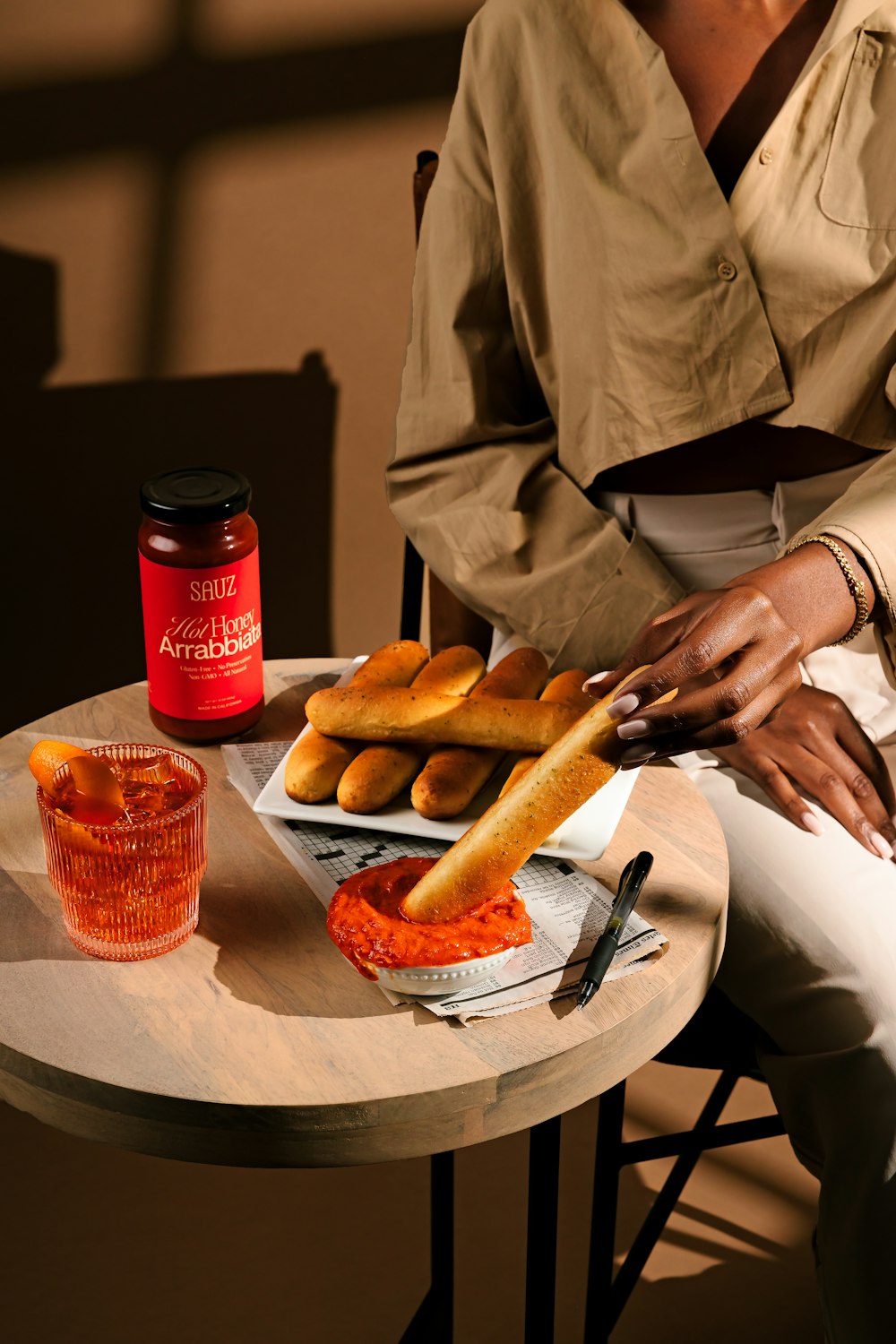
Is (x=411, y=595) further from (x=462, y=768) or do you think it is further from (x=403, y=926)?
(x=403, y=926)

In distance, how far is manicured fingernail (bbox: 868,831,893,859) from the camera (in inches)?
42.6

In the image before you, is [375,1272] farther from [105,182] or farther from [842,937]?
[105,182]

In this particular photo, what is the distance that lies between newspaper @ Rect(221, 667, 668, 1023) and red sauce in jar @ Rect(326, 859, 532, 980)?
0.9 inches

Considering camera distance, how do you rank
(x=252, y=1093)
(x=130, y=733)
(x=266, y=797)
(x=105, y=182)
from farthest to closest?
(x=105, y=182)
(x=130, y=733)
(x=266, y=797)
(x=252, y=1093)

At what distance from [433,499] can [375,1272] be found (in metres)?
0.86

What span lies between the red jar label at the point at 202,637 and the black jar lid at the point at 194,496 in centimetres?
4

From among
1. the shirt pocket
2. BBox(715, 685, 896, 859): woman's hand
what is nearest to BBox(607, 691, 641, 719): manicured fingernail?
BBox(715, 685, 896, 859): woman's hand

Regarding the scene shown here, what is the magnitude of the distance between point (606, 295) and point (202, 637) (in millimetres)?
554

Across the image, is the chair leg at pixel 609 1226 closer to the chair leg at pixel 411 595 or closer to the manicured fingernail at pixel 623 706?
the manicured fingernail at pixel 623 706

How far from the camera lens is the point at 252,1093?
2.38 feet

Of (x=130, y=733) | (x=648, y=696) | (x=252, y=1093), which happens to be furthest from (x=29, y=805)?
(x=648, y=696)

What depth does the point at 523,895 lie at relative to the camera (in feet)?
2.91

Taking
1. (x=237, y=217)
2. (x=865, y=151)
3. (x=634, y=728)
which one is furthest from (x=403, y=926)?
(x=237, y=217)

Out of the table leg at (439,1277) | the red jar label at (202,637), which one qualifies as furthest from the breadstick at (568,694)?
the table leg at (439,1277)
